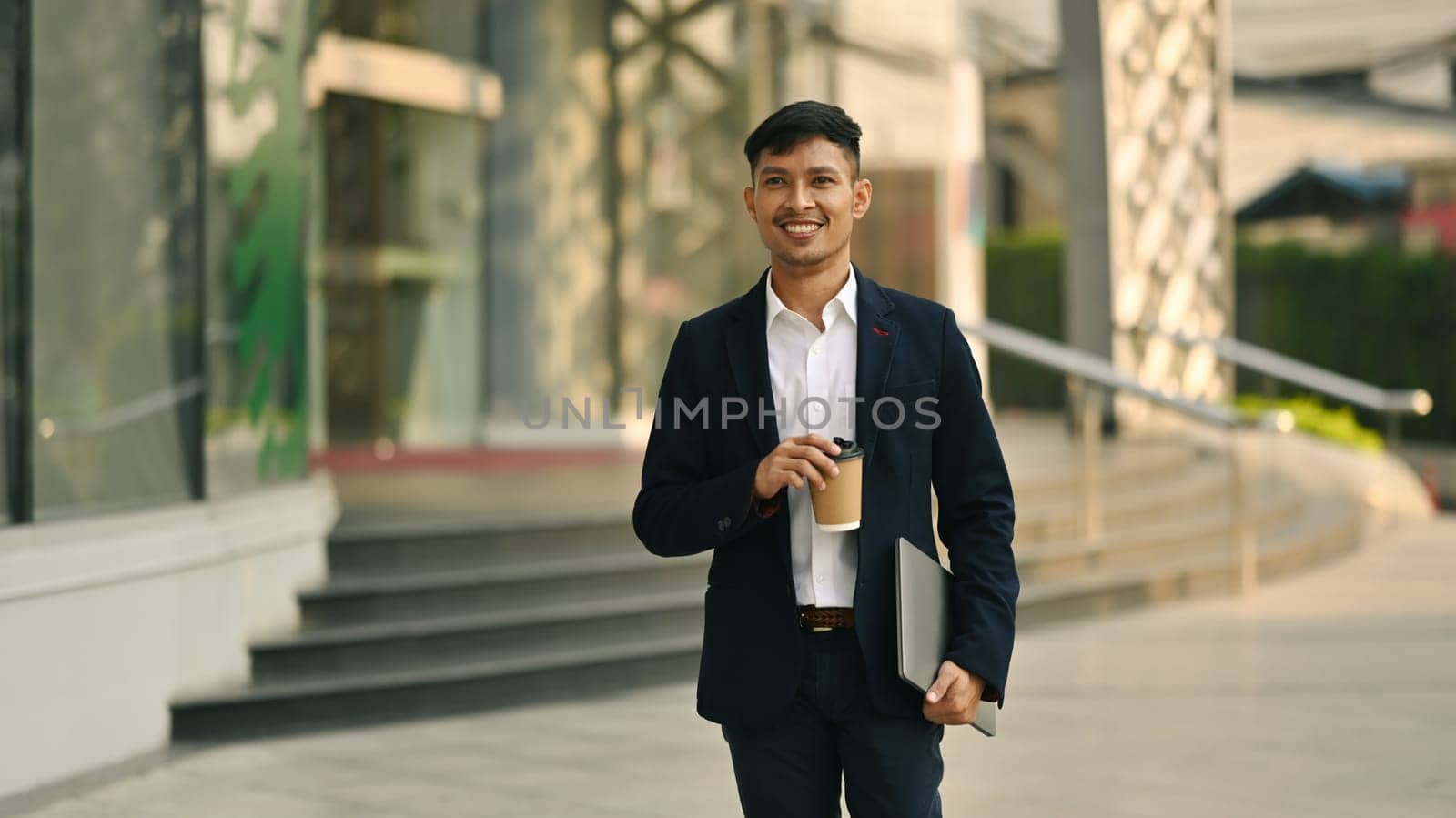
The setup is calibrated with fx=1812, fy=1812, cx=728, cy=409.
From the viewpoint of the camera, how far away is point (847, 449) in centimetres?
256

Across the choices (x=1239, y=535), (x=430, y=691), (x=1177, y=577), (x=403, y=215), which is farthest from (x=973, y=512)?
(x=403, y=215)

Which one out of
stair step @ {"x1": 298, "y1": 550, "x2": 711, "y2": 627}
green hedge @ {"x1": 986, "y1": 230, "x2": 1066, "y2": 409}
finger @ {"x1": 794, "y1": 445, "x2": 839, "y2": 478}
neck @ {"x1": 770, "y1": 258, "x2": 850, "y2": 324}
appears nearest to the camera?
finger @ {"x1": 794, "y1": 445, "x2": 839, "y2": 478}

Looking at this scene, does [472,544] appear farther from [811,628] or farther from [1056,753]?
[811,628]

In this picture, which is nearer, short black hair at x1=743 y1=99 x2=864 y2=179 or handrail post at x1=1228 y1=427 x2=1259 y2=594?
short black hair at x1=743 y1=99 x2=864 y2=179

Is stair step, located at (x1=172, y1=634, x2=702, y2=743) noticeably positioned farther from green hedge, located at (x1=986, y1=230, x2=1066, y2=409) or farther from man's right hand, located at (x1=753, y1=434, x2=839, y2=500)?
green hedge, located at (x1=986, y1=230, x2=1066, y2=409)

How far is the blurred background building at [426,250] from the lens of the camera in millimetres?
5566

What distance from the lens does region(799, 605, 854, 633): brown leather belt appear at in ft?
8.81

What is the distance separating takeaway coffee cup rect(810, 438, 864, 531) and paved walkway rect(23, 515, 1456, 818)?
260cm

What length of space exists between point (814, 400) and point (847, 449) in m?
0.23

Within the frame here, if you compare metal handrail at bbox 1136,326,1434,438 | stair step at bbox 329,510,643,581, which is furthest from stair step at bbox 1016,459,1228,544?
stair step at bbox 329,510,643,581

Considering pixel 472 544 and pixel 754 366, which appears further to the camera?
pixel 472 544

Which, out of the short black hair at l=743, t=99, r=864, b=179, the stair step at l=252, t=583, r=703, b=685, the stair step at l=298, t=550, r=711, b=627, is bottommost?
the stair step at l=252, t=583, r=703, b=685

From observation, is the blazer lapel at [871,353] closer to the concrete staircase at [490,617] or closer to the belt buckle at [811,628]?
the belt buckle at [811,628]

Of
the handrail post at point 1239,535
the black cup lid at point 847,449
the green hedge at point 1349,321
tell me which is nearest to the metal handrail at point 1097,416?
the handrail post at point 1239,535
